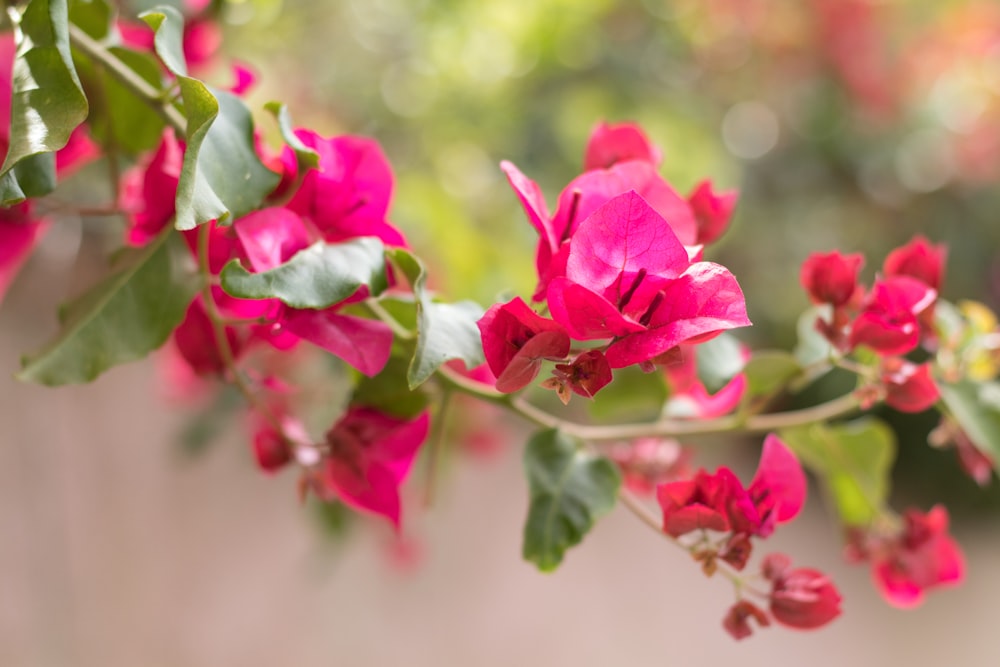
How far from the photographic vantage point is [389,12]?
1.20 meters

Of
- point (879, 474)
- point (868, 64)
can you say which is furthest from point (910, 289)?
point (868, 64)

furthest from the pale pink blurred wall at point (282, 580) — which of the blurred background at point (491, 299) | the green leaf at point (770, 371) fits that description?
the green leaf at point (770, 371)

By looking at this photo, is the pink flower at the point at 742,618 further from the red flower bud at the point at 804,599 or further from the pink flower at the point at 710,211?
the pink flower at the point at 710,211

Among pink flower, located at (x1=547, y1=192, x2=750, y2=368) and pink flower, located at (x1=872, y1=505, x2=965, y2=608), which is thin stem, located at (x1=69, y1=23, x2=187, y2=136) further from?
pink flower, located at (x1=872, y1=505, x2=965, y2=608)

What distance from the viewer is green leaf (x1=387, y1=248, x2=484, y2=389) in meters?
0.24

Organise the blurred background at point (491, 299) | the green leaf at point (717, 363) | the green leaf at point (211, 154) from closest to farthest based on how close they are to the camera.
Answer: the green leaf at point (211, 154) < the green leaf at point (717, 363) < the blurred background at point (491, 299)

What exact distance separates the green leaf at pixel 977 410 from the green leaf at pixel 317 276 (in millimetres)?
246

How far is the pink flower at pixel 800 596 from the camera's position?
287 mm

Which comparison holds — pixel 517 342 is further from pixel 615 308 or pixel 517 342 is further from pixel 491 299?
pixel 491 299

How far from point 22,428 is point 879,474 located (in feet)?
3.44

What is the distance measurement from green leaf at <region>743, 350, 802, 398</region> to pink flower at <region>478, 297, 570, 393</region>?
0.47 ft

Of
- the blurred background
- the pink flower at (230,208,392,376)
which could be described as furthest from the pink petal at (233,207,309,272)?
the blurred background

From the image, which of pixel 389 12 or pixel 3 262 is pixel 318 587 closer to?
pixel 389 12

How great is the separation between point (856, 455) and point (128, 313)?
0.32 metres
